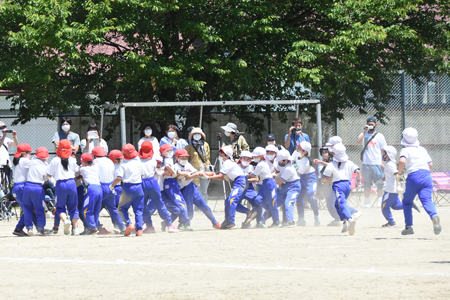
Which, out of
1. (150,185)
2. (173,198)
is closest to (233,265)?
(150,185)

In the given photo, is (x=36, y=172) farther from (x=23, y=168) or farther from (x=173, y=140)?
(x=173, y=140)

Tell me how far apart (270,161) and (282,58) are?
6103 millimetres

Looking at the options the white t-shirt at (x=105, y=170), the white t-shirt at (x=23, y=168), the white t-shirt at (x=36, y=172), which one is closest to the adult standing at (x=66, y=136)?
the white t-shirt at (x=23, y=168)

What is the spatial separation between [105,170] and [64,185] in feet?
2.45

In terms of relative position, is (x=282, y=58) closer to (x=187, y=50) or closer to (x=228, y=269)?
(x=187, y=50)

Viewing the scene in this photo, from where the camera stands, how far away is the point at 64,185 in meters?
11.9

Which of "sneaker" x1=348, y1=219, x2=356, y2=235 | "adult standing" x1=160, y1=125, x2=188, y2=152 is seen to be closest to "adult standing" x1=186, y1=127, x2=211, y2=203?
"adult standing" x1=160, y1=125, x2=188, y2=152

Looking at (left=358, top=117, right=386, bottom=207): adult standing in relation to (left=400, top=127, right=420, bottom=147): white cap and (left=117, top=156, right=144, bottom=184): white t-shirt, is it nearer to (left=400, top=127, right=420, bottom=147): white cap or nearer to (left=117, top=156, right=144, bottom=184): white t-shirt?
(left=400, top=127, right=420, bottom=147): white cap

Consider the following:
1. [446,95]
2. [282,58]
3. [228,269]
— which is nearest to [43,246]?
[228,269]

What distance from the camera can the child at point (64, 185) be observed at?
1193 cm

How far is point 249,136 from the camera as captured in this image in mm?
19484

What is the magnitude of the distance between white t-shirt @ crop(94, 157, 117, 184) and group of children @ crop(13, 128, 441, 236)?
0.06ft

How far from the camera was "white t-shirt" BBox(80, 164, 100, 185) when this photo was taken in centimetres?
1194

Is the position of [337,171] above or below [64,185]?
above
